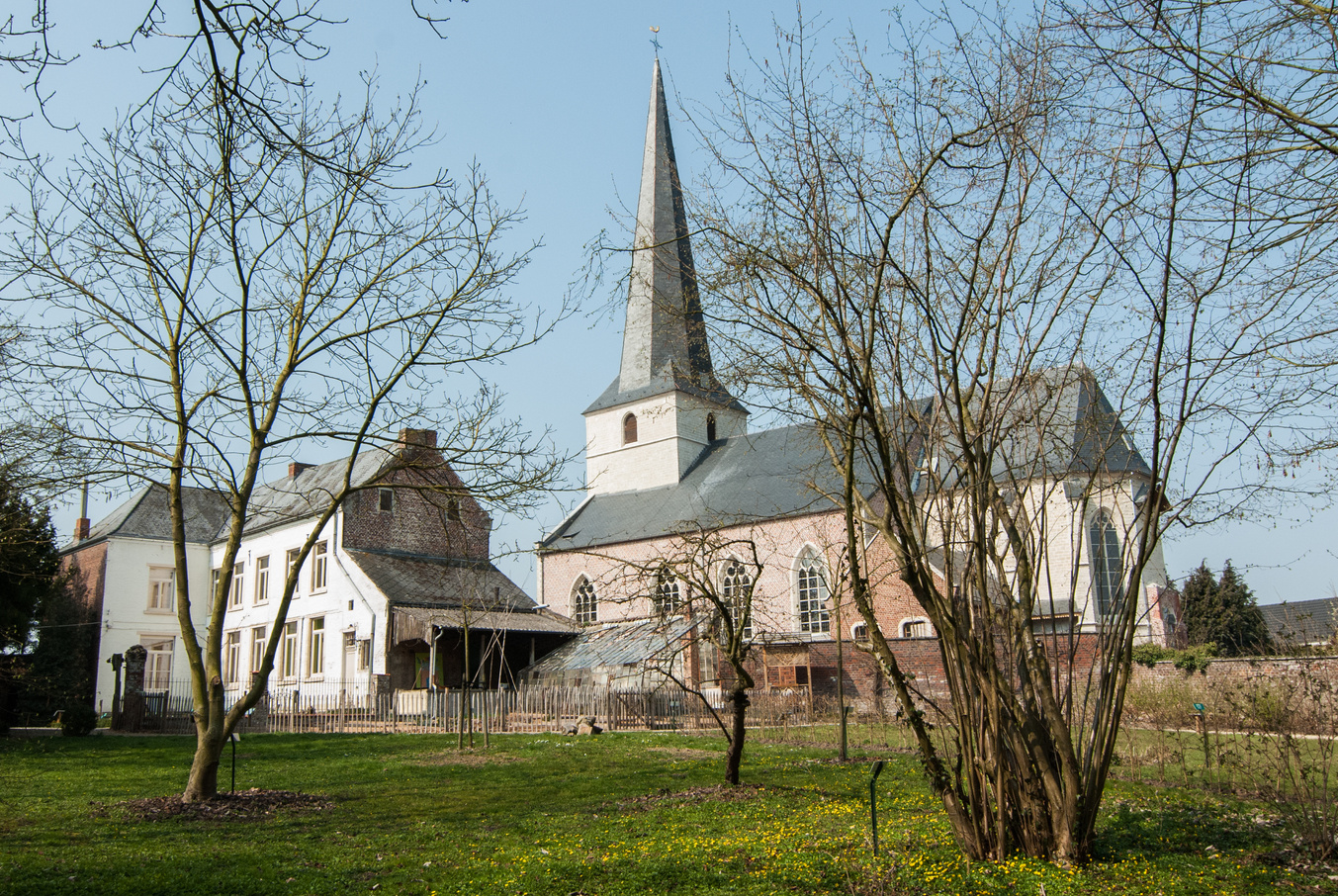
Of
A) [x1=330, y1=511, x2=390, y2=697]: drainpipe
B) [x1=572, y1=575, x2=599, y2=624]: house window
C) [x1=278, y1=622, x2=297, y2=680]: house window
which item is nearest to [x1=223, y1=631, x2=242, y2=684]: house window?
[x1=278, y1=622, x2=297, y2=680]: house window

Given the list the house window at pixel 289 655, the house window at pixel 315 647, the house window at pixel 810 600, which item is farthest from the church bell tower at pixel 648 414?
the house window at pixel 289 655

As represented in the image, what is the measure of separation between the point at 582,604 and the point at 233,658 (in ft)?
43.7

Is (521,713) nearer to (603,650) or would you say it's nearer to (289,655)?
(603,650)

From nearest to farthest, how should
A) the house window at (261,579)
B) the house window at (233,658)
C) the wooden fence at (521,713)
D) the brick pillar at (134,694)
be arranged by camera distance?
1. the wooden fence at (521,713)
2. the brick pillar at (134,694)
3. the house window at (261,579)
4. the house window at (233,658)

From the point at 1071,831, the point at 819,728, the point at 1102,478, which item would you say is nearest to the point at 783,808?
the point at 1071,831

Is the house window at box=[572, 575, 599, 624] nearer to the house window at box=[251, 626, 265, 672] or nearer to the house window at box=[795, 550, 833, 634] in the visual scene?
the house window at box=[795, 550, 833, 634]

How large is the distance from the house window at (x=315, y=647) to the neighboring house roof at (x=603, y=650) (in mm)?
6999

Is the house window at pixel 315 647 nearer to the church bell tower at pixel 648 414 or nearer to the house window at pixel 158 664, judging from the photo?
the house window at pixel 158 664

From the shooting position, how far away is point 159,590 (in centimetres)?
3784

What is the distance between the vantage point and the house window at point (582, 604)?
39188 millimetres

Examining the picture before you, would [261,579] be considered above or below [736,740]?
above

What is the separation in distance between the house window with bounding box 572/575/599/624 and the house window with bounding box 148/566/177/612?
1551cm

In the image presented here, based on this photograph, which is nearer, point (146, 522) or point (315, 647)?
point (315, 647)

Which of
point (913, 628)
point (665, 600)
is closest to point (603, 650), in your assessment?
point (913, 628)
